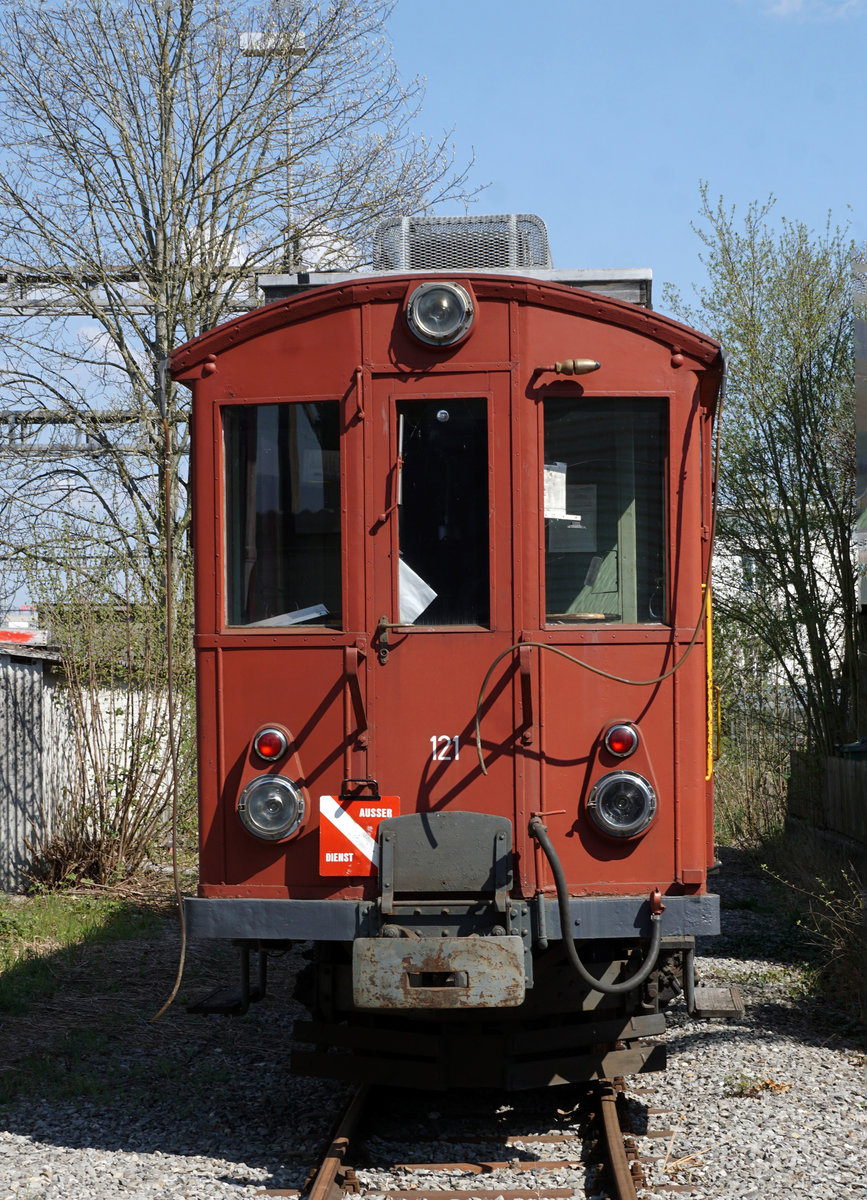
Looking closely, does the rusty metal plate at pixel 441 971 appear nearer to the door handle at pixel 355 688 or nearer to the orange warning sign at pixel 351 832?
the orange warning sign at pixel 351 832

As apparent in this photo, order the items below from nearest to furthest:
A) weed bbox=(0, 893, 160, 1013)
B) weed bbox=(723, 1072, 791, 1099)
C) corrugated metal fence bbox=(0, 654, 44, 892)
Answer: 1. weed bbox=(723, 1072, 791, 1099)
2. weed bbox=(0, 893, 160, 1013)
3. corrugated metal fence bbox=(0, 654, 44, 892)

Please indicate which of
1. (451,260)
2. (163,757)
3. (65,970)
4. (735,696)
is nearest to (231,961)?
(65,970)

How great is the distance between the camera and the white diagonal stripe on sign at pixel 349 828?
4965mm

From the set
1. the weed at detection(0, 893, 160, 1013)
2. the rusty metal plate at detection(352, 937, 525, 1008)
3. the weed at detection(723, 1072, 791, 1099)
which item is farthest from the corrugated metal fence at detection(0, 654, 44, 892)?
the rusty metal plate at detection(352, 937, 525, 1008)

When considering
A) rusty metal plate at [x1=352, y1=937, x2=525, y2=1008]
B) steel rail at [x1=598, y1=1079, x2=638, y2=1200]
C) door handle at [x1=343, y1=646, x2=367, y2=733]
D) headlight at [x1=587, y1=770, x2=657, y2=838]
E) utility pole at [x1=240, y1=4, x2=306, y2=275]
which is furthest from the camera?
utility pole at [x1=240, y1=4, x2=306, y2=275]

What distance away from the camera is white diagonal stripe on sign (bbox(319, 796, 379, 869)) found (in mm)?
4965

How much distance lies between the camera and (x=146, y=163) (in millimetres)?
Answer: 15930

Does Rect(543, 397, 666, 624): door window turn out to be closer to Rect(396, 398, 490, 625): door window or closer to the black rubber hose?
Rect(396, 398, 490, 625): door window

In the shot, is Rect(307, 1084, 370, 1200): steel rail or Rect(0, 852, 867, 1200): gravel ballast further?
Rect(0, 852, 867, 1200): gravel ballast

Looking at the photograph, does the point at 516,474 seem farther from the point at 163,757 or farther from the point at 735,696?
the point at 735,696

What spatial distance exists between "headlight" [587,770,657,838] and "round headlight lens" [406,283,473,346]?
189 centimetres

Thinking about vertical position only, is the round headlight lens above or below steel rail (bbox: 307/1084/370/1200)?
above

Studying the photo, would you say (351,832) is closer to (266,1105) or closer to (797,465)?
(266,1105)

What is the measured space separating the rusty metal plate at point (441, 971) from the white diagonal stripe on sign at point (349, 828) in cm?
35
